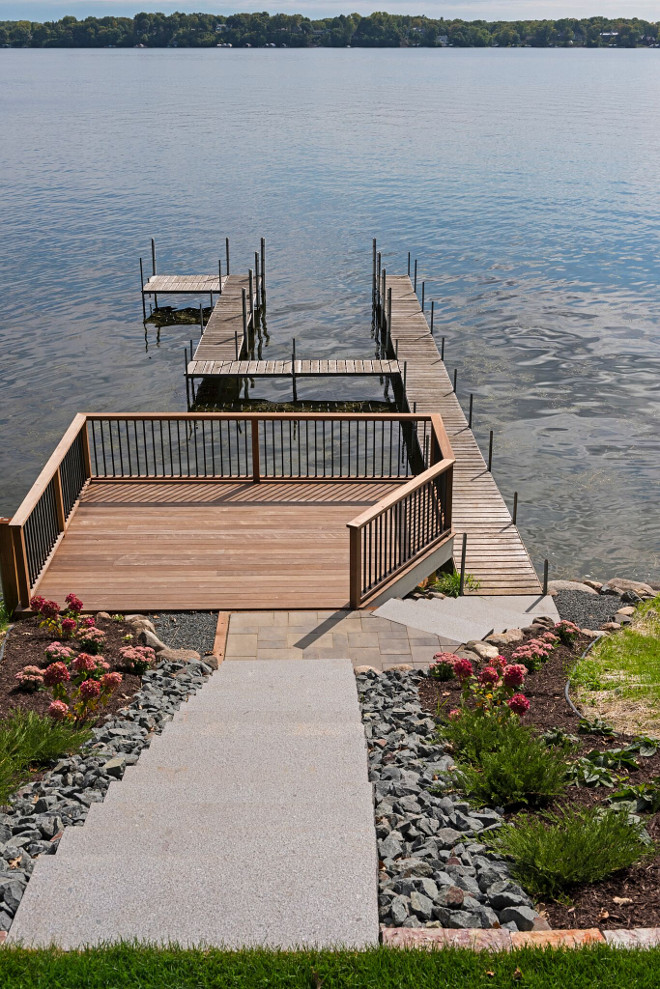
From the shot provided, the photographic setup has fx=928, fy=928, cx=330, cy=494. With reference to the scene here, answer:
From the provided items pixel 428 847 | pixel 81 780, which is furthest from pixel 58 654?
pixel 428 847

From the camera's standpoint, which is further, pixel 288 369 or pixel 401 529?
pixel 288 369

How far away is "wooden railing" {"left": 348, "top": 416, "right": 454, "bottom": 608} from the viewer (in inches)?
399

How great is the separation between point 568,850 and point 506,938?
0.78 m

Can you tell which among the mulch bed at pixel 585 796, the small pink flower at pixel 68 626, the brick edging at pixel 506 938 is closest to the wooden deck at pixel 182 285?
the small pink flower at pixel 68 626

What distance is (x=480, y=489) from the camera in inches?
728

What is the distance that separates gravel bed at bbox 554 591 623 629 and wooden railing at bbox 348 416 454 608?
69.8 inches

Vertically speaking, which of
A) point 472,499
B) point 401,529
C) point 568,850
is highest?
point 568,850

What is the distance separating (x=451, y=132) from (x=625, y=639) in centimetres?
9234

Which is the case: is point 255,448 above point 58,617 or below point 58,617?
above

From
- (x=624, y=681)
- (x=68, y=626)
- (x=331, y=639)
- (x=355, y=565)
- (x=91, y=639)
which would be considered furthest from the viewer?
(x=355, y=565)

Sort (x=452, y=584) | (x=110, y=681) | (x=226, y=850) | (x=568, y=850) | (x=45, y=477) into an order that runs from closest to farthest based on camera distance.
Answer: (x=226, y=850)
(x=568, y=850)
(x=110, y=681)
(x=45, y=477)
(x=452, y=584)

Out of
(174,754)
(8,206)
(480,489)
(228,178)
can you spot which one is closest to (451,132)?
(228,178)

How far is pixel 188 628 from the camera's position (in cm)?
977

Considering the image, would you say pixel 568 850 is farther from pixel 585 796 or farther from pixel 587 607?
pixel 587 607
